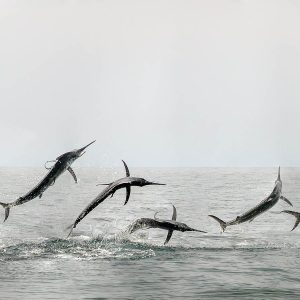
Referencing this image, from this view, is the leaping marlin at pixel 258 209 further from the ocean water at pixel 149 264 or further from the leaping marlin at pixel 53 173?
the leaping marlin at pixel 53 173

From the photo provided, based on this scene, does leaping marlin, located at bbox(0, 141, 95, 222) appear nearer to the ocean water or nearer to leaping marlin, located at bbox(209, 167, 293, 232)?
the ocean water

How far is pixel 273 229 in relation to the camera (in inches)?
1640

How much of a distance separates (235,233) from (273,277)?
15.9 metres

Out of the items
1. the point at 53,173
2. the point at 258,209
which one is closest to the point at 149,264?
the point at 258,209

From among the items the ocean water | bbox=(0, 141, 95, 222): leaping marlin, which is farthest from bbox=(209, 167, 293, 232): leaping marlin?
bbox=(0, 141, 95, 222): leaping marlin

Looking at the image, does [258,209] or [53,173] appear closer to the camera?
[53,173]

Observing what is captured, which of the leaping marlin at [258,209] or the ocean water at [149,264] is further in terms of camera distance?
the leaping marlin at [258,209]

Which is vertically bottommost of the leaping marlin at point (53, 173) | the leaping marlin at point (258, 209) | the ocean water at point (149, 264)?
the ocean water at point (149, 264)

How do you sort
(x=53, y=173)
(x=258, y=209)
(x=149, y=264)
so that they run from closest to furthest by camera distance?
(x=53, y=173), (x=258, y=209), (x=149, y=264)

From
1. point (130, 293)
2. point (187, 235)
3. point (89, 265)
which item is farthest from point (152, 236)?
point (130, 293)

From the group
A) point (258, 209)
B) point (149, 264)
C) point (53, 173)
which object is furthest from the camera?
point (149, 264)

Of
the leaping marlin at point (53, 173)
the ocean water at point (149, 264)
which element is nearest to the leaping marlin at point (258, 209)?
the ocean water at point (149, 264)

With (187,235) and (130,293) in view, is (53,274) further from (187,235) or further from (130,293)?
(187,235)

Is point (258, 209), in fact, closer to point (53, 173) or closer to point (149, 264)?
point (149, 264)
